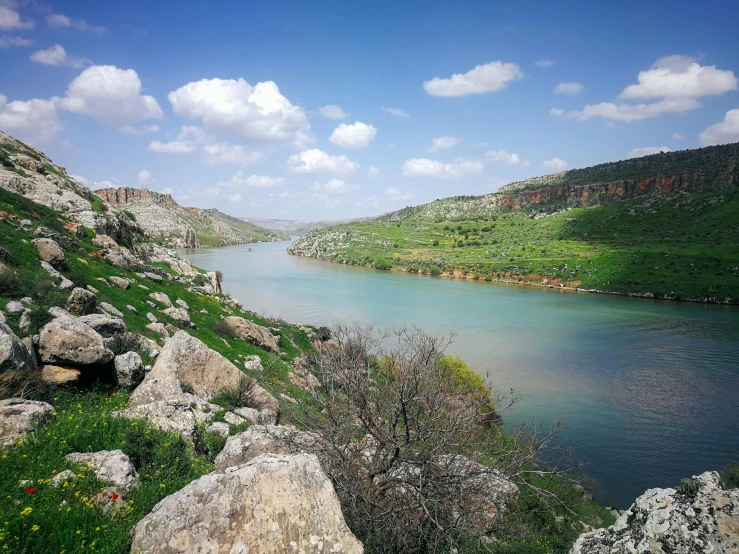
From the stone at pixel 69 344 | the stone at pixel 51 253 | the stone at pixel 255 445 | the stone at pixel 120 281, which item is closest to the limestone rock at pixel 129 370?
the stone at pixel 69 344

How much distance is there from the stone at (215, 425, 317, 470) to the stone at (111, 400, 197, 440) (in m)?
0.74

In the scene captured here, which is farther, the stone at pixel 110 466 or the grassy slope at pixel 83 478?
the stone at pixel 110 466

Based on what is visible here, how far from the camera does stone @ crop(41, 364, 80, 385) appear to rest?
7055mm

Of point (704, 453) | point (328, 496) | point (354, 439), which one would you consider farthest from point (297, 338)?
point (704, 453)

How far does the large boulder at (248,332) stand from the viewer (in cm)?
1936

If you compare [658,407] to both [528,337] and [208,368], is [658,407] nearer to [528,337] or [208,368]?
[528,337]

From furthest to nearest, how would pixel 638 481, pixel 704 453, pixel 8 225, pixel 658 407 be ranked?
pixel 658 407, pixel 704 453, pixel 638 481, pixel 8 225

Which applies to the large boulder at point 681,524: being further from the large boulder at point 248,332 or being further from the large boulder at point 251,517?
the large boulder at point 248,332

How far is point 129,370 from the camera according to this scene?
862 centimetres

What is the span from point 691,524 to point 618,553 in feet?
3.10

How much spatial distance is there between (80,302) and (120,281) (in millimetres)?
6038

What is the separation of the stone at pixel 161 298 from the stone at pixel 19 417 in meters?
12.8

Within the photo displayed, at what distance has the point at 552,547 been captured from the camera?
10.6m

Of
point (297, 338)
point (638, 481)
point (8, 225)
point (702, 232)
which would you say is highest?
point (702, 232)
